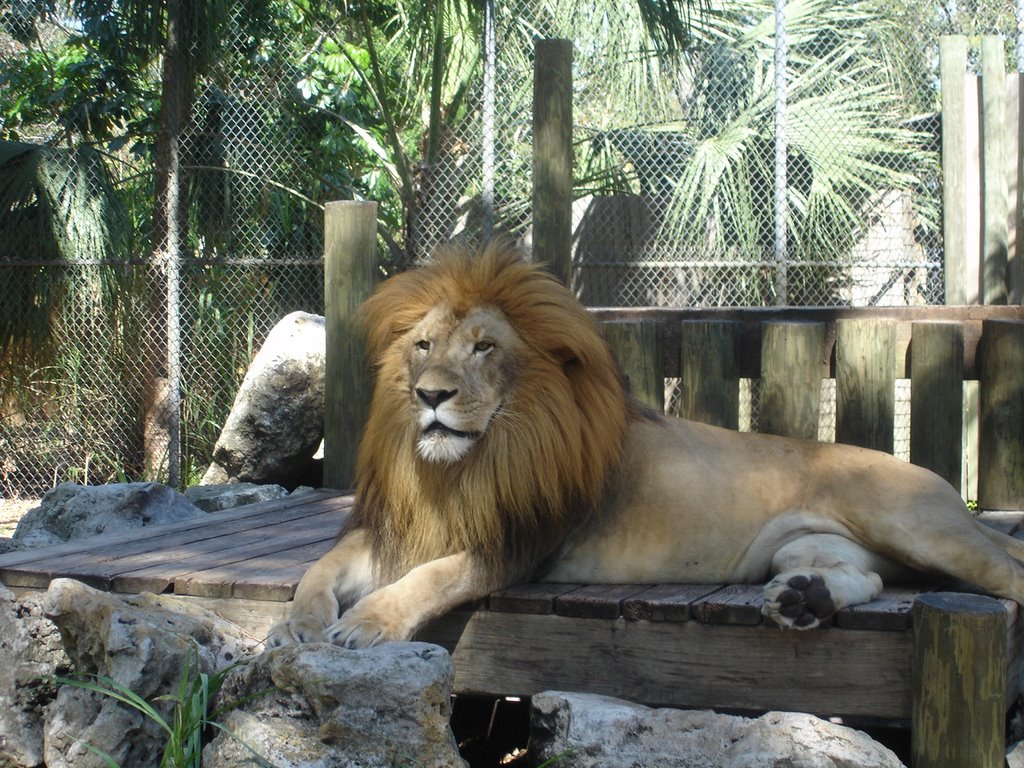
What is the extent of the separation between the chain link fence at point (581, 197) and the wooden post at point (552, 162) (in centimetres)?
283

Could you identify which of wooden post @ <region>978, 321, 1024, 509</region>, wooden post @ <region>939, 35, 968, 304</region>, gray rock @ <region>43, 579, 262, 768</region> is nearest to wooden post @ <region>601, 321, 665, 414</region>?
wooden post @ <region>978, 321, 1024, 509</region>

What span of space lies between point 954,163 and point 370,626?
6471mm

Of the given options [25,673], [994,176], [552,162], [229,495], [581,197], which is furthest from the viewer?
[581,197]

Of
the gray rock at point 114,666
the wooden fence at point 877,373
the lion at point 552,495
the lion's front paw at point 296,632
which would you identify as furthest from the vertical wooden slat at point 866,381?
the gray rock at point 114,666

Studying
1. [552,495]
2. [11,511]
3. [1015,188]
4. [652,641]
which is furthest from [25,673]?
[1015,188]

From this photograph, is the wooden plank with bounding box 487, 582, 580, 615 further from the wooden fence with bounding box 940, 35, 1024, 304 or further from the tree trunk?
the wooden fence with bounding box 940, 35, 1024, 304

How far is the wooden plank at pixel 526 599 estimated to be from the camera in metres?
3.41

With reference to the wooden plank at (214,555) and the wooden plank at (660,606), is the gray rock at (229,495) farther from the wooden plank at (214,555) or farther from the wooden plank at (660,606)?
the wooden plank at (660,606)

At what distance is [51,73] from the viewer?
9.65 metres

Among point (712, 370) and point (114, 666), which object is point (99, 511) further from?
point (712, 370)

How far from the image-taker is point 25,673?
3.48 meters

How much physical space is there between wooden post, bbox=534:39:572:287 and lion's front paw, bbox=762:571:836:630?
90.7 inches

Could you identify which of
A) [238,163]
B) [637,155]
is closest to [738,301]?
[637,155]

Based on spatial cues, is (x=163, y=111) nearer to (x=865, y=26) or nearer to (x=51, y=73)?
(x=51, y=73)
